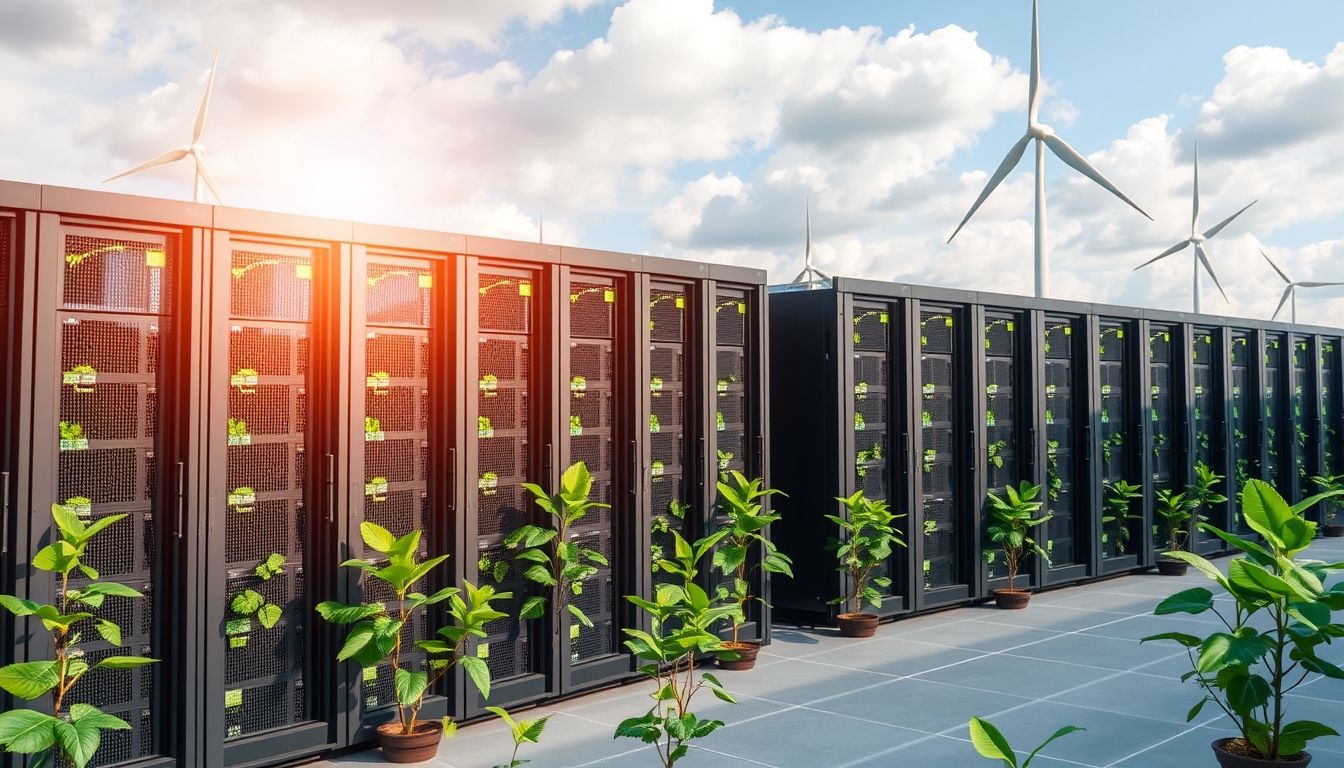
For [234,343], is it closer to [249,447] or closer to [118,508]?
[249,447]

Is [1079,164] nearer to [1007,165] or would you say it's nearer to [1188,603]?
[1007,165]

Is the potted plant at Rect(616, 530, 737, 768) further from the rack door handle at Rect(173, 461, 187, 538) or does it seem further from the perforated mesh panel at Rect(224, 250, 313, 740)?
the rack door handle at Rect(173, 461, 187, 538)

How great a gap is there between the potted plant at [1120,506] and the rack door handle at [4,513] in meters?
12.9

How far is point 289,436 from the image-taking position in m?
6.47

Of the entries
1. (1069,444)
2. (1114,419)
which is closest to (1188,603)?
(1069,444)

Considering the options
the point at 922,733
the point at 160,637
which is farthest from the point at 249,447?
the point at 922,733

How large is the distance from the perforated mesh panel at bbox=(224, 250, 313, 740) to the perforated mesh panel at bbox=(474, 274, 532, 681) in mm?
1336

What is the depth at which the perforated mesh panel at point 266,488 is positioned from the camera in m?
6.18

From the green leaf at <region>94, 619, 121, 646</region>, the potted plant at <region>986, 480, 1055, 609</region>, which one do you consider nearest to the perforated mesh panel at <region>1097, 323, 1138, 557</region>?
the potted plant at <region>986, 480, 1055, 609</region>

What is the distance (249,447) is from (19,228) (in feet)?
5.80

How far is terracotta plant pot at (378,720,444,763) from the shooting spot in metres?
6.31

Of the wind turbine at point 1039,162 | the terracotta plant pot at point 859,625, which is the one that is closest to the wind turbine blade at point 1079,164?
the wind turbine at point 1039,162

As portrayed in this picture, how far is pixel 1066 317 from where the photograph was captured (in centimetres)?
1348

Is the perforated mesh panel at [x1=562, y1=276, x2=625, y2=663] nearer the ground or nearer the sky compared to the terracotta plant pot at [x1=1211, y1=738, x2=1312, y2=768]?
nearer the sky
